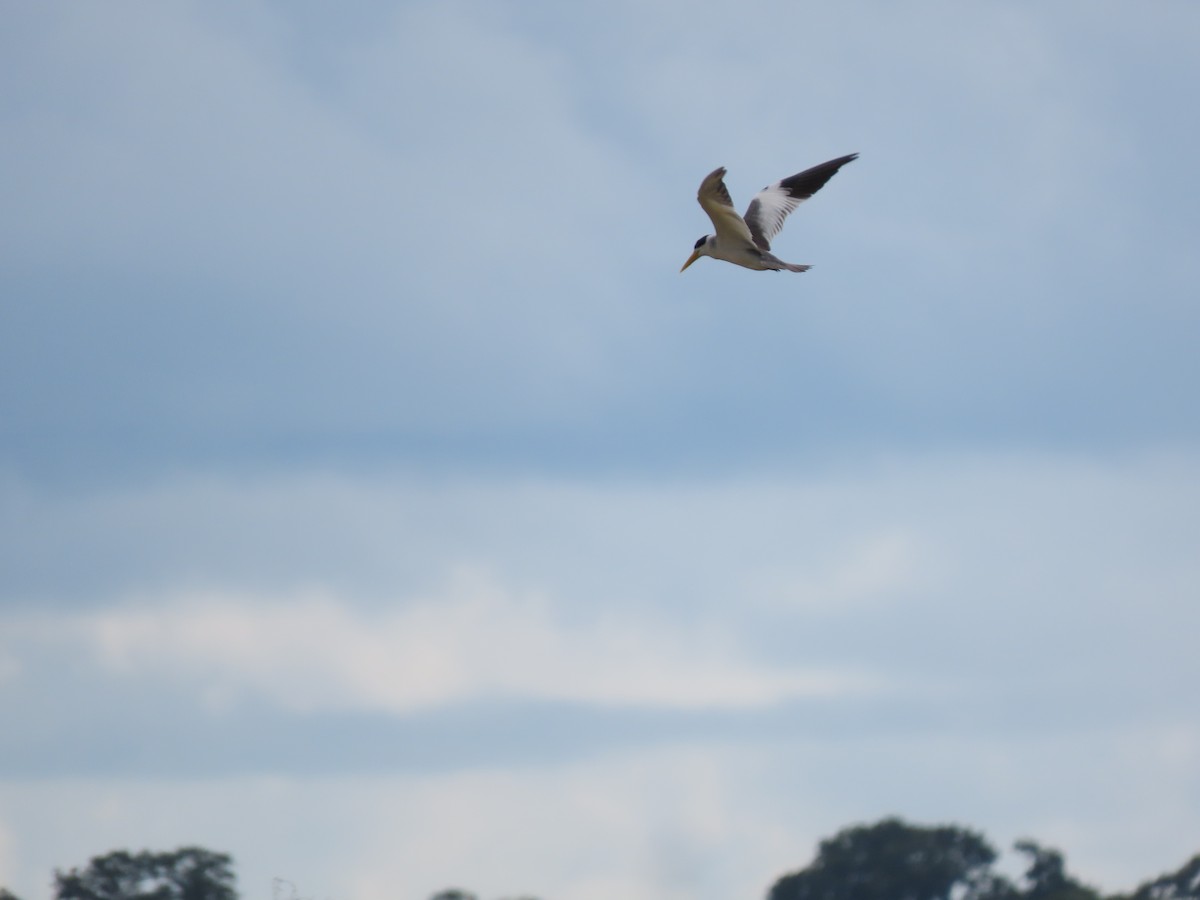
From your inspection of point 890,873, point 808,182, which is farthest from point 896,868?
point 808,182

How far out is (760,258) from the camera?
133ft

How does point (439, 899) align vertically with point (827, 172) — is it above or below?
below

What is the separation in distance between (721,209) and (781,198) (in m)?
3.37

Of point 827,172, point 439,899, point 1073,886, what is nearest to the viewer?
point 827,172

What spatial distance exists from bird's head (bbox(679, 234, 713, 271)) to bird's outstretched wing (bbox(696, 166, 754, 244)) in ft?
1.55

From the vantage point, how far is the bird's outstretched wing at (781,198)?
4231 cm

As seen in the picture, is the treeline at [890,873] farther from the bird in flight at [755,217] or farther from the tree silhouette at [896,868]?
the bird in flight at [755,217]

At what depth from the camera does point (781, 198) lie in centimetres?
4288

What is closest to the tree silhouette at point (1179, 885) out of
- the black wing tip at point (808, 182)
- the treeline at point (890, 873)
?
the treeline at point (890, 873)

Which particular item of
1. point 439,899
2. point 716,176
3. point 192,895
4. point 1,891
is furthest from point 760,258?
point 1,891

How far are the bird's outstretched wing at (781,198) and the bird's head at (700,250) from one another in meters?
1.04

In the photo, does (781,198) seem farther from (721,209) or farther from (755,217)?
(721,209)

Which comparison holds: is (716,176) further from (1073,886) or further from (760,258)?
(1073,886)

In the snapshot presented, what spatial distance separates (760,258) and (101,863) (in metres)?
38.6
